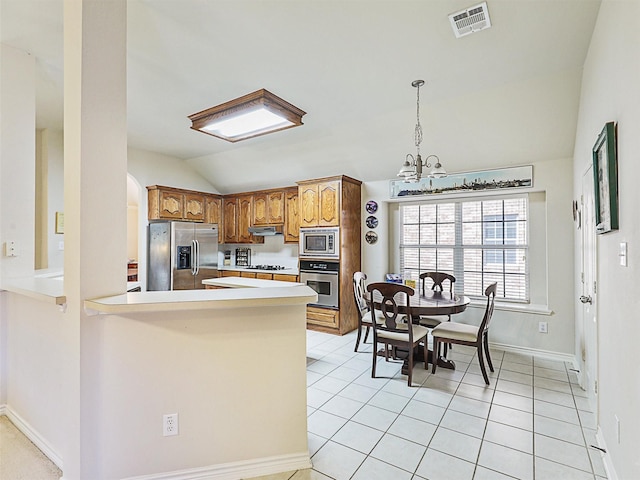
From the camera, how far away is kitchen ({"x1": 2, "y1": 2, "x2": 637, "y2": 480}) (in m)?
1.72

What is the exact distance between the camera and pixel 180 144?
16.5ft

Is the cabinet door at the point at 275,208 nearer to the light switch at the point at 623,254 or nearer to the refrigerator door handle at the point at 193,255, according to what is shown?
the refrigerator door handle at the point at 193,255

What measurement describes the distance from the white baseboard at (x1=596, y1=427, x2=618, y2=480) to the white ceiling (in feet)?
9.20

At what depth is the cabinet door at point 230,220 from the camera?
636 cm

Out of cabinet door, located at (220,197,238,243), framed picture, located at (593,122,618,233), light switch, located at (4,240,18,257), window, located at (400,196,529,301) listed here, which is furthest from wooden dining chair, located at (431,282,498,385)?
cabinet door, located at (220,197,238,243)

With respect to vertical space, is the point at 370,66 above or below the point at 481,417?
above

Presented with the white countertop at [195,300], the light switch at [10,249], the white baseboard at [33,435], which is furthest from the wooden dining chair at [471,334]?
the light switch at [10,249]

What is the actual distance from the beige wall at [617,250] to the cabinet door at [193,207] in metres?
5.66

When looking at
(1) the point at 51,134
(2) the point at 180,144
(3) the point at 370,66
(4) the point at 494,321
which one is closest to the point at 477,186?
(4) the point at 494,321

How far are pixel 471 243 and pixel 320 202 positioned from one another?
2.28m

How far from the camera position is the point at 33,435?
212cm

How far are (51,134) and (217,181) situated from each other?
261 centimetres

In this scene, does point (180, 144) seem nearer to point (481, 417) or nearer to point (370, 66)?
point (370, 66)

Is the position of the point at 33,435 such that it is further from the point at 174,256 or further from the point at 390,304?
the point at 174,256
